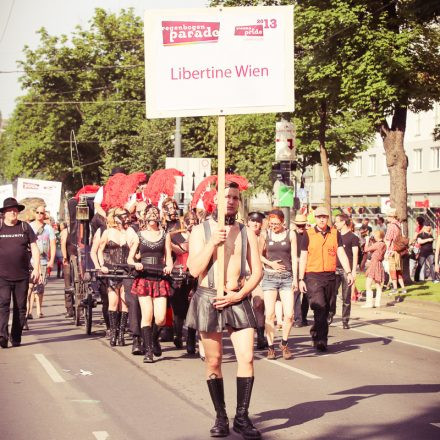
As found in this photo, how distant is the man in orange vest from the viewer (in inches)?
549

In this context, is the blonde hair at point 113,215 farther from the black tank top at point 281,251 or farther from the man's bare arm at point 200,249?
the man's bare arm at point 200,249

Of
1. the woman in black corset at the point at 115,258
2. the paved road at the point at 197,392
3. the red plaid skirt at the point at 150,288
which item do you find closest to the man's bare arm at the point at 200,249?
the paved road at the point at 197,392

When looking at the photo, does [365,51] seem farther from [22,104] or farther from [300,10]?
[22,104]

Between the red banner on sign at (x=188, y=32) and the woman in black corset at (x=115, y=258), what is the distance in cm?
620

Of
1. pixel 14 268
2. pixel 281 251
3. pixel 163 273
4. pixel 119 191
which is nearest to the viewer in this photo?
pixel 163 273

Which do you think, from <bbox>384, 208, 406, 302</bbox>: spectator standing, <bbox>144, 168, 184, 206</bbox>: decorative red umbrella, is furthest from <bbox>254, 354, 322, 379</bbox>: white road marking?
<bbox>384, 208, 406, 302</bbox>: spectator standing

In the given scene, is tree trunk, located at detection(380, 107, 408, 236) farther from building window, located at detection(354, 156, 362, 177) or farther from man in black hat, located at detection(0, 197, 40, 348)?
building window, located at detection(354, 156, 362, 177)

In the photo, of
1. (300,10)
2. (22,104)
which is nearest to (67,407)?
(300,10)

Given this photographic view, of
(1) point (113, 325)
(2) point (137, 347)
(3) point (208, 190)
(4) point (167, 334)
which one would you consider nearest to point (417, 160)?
(3) point (208, 190)

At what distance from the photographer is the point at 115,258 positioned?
1461 cm

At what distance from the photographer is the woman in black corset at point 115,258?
47.3 feet

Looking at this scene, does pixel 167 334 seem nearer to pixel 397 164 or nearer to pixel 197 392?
pixel 197 392

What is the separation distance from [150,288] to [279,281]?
1.72 metres

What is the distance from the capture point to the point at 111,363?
12445 millimetres
